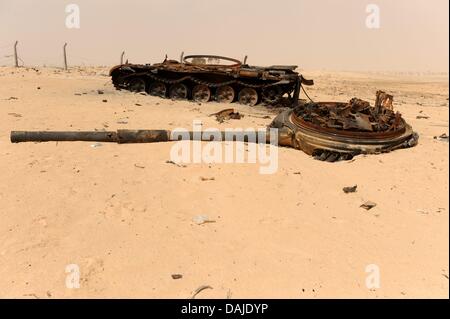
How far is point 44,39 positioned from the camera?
50.8 metres

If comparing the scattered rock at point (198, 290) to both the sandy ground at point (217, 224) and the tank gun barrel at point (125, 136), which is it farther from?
the tank gun barrel at point (125, 136)

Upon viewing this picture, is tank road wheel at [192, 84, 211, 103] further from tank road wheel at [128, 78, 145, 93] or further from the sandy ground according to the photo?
the sandy ground

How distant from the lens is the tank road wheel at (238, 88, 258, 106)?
1311 centimetres

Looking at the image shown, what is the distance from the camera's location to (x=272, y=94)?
1305 cm

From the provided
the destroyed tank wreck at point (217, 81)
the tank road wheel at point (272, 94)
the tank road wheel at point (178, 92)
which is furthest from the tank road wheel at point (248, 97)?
the tank road wheel at point (178, 92)

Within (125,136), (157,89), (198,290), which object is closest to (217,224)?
(198,290)

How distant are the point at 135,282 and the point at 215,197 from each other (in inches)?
71.7

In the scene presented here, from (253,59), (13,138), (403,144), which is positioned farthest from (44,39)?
(403,144)

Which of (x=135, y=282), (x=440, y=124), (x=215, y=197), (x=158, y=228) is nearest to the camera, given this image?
(x=135, y=282)

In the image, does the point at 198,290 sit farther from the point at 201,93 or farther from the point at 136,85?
Result: the point at 136,85

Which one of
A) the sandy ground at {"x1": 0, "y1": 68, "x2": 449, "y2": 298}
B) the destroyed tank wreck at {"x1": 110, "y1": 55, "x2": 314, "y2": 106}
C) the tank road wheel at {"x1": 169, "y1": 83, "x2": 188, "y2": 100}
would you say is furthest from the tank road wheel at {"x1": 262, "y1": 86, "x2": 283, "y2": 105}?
the sandy ground at {"x1": 0, "y1": 68, "x2": 449, "y2": 298}

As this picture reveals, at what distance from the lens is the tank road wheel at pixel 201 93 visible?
529 inches

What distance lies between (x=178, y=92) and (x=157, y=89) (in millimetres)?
839
